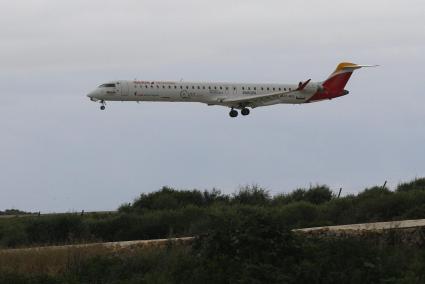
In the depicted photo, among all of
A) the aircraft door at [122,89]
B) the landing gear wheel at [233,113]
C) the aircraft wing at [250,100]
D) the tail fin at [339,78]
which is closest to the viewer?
the aircraft door at [122,89]

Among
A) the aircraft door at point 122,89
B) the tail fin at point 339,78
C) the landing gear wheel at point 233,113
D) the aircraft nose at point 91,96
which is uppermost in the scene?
the tail fin at point 339,78

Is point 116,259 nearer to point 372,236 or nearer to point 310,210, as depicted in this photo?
point 372,236

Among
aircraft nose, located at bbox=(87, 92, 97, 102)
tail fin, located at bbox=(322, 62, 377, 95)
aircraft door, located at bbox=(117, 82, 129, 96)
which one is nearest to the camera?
aircraft nose, located at bbox=(87, 92, 97, 102)

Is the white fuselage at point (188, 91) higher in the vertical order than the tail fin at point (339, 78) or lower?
lower

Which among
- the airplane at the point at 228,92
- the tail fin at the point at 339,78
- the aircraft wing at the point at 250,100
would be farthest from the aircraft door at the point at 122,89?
the tail fin at the point at 339,78

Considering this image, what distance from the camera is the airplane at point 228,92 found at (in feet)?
197

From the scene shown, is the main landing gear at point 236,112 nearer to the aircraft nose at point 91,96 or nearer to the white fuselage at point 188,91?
the white fuselage at point 188,91

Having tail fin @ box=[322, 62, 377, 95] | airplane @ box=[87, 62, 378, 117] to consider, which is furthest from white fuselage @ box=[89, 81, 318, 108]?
tail fin @ box=[322, 62, 377, 95]

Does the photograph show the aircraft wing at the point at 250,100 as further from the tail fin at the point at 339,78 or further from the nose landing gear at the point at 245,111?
the tail fin at the point at 339,78

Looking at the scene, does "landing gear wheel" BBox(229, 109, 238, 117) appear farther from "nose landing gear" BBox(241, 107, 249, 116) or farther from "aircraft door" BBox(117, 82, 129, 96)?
"aircraft door" BBox(117, 82, 129, 96)

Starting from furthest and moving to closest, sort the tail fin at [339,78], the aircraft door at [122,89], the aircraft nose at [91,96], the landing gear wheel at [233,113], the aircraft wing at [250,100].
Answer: the tail fin at [339,78] → the landing gear wheel at [233,113] → the aircraft wing at [250,100] → the aircraft door at [122,89] → the aircraft nose at [91,96]

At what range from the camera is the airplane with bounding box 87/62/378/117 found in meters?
60.0

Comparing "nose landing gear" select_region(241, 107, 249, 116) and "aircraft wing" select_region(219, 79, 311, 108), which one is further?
"nose landing gear" select_region(241, 107, 249, 116)

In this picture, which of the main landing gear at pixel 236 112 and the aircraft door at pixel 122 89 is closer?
the aircraft door at pixel 122 89
